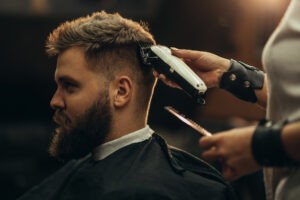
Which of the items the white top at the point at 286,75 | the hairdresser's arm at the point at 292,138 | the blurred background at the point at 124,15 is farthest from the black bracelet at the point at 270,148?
the blurred background at the point at 124,15

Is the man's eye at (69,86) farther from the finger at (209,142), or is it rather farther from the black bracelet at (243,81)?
the finger at (209,142)

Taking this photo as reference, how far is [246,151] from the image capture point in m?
1.59

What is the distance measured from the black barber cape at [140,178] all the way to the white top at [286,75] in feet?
1.45

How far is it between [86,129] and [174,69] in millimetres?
505

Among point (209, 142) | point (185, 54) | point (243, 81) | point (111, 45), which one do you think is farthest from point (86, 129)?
point (209, 142)

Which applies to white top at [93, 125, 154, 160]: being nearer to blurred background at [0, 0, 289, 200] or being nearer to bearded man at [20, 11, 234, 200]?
bearded man at [20, 11, 234, 200]

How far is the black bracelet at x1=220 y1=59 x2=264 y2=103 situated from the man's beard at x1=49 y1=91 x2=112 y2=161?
18.3 inches

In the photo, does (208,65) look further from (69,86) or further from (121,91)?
(69,86)

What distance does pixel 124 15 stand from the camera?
689 centimetres

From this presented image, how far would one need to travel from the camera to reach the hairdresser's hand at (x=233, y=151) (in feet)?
5.24

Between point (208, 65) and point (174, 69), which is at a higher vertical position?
point (174, 69)

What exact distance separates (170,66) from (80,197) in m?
0.58

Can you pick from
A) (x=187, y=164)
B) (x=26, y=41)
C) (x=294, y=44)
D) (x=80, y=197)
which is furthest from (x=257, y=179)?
(x=26, y=41)

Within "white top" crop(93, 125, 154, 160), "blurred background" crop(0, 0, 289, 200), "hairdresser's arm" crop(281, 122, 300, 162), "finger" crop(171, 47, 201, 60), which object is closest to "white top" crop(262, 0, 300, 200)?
"hairdresser's arm" crop(281, 122, 300, 162)
